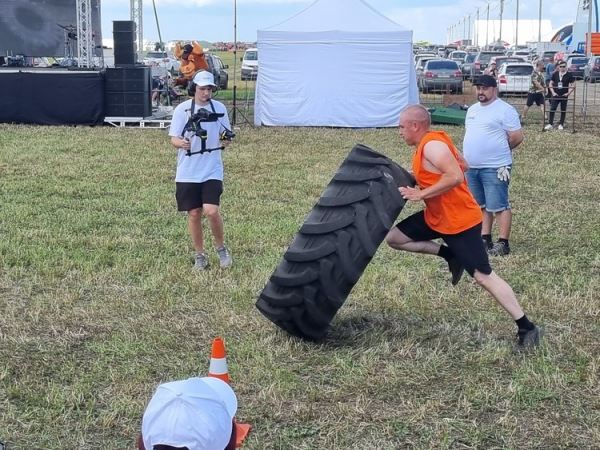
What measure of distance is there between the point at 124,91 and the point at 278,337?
1493 cm

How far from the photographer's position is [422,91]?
30.8m

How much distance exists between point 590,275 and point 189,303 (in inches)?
131

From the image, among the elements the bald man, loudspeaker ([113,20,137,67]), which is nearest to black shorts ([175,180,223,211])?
the bald man

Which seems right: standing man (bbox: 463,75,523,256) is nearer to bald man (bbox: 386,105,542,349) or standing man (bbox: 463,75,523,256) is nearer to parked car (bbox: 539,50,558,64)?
bald man (bbox: 386,105,542,349)

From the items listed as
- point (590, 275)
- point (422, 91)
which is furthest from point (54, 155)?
point (422, 91)

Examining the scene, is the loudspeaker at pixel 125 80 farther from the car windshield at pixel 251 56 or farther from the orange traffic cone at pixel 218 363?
the car windshield at pixel 251 56

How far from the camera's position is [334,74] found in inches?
792

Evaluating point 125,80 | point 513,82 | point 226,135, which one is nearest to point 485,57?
point 513,82

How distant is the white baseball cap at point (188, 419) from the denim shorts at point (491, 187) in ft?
19.7

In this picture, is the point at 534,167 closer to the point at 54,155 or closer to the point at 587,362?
the point at 54,155

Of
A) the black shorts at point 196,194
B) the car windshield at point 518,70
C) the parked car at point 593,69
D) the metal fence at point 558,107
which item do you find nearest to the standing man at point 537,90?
the metal fence at point 558,107

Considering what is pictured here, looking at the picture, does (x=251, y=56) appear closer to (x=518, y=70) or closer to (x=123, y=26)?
(x=518, y=70)

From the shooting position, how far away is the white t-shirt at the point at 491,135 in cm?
768

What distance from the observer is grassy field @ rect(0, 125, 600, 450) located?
4215 mm
